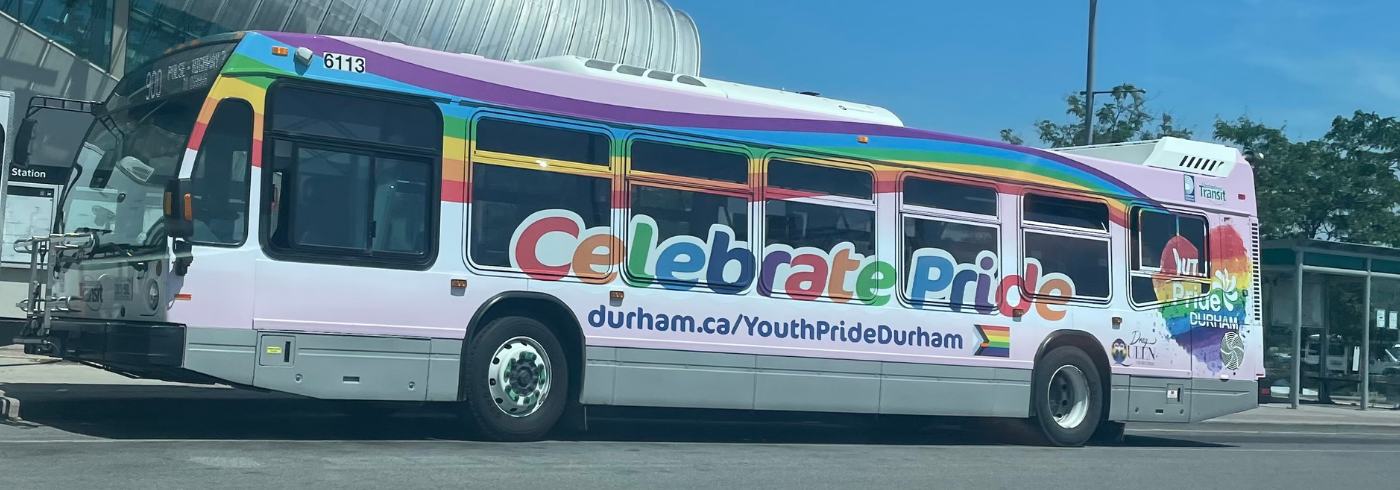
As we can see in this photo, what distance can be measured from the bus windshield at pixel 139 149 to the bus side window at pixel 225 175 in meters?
0.17

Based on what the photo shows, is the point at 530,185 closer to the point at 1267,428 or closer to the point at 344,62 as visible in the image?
the point at 344,62

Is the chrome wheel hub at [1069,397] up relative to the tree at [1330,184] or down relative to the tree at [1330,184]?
down

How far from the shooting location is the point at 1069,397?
552 inches

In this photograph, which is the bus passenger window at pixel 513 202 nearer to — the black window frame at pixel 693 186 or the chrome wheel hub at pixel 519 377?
the black window frame at pixel 693 186

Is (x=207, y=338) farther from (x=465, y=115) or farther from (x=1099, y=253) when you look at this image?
(x=1099, y=253)

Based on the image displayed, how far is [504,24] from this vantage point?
29219mm

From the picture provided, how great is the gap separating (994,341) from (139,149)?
314 inches

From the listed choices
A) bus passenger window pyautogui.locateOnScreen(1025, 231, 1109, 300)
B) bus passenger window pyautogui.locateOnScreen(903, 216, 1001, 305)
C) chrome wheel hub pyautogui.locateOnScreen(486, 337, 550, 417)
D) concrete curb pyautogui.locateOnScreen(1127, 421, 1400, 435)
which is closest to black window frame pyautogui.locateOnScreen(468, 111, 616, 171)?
chrome wheel hub pyautogui.locateOnScreen(486, 337, 550, 417)

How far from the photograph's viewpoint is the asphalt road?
310 inches

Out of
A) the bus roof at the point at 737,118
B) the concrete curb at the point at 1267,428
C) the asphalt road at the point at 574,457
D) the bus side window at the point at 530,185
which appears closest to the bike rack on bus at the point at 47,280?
the asphalt road at the point at 574,457

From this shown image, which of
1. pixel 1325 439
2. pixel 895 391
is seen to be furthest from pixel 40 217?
pixel 1325 439

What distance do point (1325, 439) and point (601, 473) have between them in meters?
13.4

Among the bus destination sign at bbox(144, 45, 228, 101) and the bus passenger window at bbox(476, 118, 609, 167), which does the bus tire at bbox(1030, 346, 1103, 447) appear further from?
the bus destination sign at bbox(144, 45, 228, 101)

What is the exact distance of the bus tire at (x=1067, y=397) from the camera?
13.7 meters
